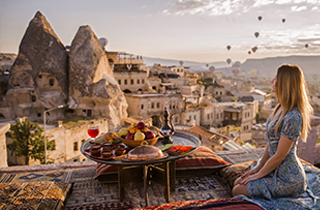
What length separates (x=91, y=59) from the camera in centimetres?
2842

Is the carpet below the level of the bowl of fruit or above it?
below

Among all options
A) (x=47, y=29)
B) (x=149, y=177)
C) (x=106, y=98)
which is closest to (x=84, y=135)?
(x=106, y=98)

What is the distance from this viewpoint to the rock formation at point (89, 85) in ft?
Answer: 90.8

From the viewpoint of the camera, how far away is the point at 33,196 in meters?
3.53

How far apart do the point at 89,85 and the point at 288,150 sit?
26.6 meters

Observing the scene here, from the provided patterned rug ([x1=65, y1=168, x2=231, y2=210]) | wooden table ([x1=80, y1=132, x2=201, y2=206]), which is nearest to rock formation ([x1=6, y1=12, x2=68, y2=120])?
patterned rug ([x1=65, y1=168, x2=231, y2=210])

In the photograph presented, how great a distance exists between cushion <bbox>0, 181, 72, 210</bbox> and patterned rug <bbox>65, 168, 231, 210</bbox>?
1.00ft

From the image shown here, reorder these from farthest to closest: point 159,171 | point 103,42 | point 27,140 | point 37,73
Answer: point 103,42 → point 37,73 → point 27,140 → point 159,171

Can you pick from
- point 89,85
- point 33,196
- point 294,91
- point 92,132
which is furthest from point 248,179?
point 89,85

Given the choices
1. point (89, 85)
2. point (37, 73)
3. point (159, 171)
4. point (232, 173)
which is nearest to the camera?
point (159, 171)

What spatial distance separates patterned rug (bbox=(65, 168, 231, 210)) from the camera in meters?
4.03

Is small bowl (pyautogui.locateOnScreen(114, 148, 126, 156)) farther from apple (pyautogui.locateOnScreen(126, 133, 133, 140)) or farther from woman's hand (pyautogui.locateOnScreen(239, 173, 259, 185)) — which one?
woman's hand (pyautogui.locateOnScreen(239, 173, 259, 185))

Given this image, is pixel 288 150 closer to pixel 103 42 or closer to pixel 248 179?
pixel 248 179

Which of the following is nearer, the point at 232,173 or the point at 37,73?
the point at 232,173
